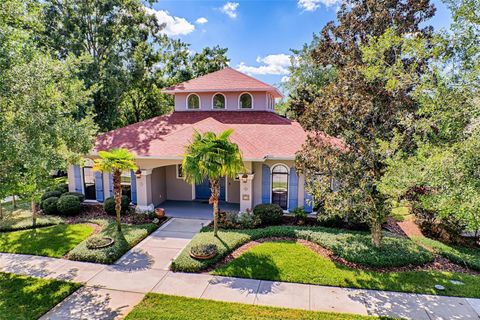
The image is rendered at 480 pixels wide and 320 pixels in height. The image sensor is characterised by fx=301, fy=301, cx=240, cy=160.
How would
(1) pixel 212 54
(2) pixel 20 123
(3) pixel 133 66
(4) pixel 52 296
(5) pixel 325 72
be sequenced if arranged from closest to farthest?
(2) pixel 20 123, (4) pixel 52 296, (3) pixel 133 66, (5) pixel 325 72, (1) pixel 212 54


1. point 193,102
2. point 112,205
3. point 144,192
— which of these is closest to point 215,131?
point 144,192

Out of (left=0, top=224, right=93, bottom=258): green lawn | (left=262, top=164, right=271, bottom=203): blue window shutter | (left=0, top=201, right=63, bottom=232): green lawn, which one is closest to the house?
(left=262, top=164, right=271, bottom=203): blue window shutter

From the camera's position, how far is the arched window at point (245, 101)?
838 inches

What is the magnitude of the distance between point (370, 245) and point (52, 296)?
10874mm

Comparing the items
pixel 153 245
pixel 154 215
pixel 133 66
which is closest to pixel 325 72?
pixel 133 66

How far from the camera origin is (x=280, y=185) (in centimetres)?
1595

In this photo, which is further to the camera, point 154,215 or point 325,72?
point 325,72

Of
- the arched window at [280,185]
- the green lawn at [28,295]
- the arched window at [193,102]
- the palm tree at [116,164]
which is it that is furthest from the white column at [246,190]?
the arched window at [193,102]

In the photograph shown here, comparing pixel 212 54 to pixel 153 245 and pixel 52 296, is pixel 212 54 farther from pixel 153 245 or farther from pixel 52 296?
pixel 52 296

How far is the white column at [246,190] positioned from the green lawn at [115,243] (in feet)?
14.5

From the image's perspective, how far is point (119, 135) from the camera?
18562 millimetres

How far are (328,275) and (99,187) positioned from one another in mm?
13579

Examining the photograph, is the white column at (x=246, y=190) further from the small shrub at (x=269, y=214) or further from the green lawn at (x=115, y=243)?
the green lawn at (x=115, y=243)

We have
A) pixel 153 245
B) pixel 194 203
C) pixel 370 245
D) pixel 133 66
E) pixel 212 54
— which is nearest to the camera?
pixel 370 245
